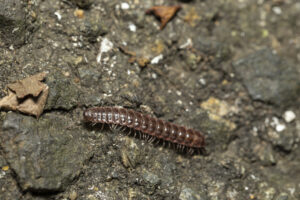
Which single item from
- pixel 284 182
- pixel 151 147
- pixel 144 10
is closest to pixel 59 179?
pixel 151 147

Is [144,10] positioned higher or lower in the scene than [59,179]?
higher

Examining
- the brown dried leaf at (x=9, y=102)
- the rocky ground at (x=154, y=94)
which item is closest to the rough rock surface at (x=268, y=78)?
the rocky ground at (x=154, y=94)

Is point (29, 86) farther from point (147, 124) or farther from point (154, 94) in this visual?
point (154, 94)

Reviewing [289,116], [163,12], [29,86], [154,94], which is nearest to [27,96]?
[29,86]

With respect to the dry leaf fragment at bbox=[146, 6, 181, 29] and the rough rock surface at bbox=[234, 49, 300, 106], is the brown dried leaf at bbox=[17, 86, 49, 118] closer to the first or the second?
the dry leaf fragment at bbox=[146, 6, 181, 29]

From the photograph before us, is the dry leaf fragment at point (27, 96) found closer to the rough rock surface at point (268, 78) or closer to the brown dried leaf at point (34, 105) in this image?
the brown dried leaf at point (34, 105)

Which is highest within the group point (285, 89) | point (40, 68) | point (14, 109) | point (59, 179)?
point (285, 89)

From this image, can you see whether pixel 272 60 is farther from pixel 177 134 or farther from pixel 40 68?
pixel 40 68
